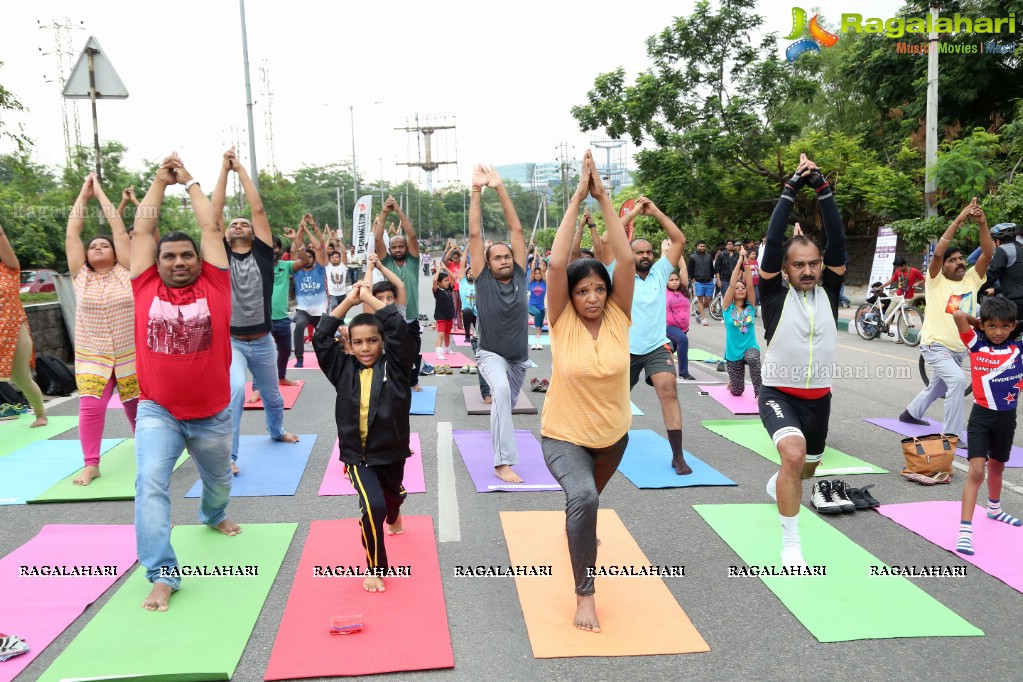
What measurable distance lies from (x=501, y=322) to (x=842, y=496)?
2.80 m

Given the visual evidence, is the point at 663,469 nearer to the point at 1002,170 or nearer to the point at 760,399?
the point at 760,399

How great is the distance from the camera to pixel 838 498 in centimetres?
564

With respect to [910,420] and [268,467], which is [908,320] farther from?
[268,467]

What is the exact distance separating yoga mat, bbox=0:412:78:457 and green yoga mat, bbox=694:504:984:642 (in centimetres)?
636

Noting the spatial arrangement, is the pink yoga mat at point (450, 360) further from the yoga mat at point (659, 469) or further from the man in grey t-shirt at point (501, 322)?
the man in grey t-shirt at point (501, 322)

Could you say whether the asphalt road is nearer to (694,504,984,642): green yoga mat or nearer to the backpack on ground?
(694,504,984,642): green yoga mat

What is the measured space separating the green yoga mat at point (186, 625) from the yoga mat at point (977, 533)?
4035 mm

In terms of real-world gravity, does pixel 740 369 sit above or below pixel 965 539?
above

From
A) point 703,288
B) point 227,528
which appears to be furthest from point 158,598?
point 703,288

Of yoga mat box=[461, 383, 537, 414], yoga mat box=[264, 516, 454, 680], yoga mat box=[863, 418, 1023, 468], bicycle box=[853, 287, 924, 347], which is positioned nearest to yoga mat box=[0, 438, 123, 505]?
yoga mat box=[264, 516, 454, 680]

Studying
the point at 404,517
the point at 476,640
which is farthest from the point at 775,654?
the point at 404,517

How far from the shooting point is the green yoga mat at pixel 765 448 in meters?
6.64

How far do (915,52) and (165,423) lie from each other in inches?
932

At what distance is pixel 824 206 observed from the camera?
444 centimetres
